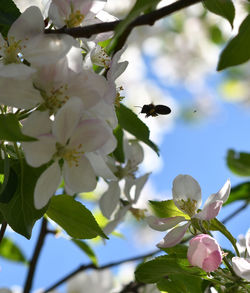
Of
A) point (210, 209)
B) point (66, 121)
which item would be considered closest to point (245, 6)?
point (210, 209)

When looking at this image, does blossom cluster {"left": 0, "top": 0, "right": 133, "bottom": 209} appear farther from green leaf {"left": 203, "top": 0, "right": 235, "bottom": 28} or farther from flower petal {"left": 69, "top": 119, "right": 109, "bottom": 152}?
green leaf {"left": 203, "top": 0, "right": 235, "bottom": 28}

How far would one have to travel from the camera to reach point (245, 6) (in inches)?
67.9

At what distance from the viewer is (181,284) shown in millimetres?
783

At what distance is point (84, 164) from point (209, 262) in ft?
0.64

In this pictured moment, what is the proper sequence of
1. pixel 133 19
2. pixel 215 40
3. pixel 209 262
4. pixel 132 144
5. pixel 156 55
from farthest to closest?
pixel 156 55
pixel 215 40
pixel 132 144
pixel 209 262
pixel 133 19

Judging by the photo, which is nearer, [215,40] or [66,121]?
[66,121]

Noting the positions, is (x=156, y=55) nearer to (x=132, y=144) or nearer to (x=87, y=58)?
(x=132, y=144)

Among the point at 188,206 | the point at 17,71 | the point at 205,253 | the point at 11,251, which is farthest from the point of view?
the point at 11,251

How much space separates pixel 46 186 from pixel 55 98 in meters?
0.10

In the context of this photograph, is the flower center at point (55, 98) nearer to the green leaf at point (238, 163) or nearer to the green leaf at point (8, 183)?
the green leaf at point (8, 183)

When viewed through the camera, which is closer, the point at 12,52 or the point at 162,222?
the point at 12,52

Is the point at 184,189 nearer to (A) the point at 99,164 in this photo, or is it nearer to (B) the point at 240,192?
(A) the point at 99,164

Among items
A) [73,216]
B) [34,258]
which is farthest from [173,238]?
[34,258]

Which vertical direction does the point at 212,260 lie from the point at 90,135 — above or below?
below
